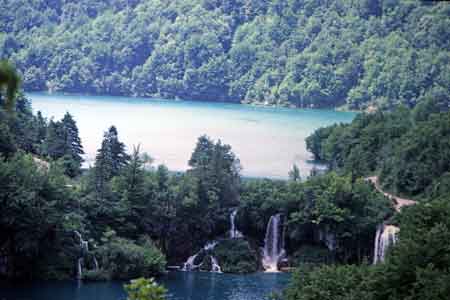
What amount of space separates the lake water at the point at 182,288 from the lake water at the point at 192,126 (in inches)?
703

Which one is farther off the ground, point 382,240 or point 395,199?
point 395,199

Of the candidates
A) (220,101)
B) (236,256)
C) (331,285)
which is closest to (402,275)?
(331,285)

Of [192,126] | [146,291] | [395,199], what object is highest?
[146,291]

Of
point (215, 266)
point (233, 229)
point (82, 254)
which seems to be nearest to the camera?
point (82, 254)

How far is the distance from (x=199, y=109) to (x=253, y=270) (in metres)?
61.4

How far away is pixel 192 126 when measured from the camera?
78250 millimetres

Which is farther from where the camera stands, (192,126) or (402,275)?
(192,126)

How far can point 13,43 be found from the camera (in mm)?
120875

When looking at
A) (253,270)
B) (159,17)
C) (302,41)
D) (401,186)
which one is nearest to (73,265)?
(253,270)

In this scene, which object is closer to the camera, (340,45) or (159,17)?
(340,45)

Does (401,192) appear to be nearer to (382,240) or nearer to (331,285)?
Result: (382,240)

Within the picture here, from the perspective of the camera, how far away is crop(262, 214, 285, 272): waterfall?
40156mm

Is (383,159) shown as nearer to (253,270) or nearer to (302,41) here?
(253,270)

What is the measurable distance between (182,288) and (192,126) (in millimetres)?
43545
